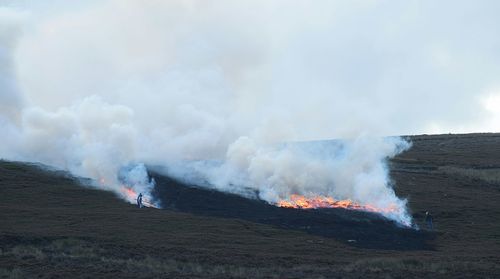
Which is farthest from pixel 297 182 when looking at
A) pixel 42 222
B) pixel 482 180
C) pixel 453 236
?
pixel 482 180

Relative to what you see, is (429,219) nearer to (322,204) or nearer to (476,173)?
(322,204)

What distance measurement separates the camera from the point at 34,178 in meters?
74.8

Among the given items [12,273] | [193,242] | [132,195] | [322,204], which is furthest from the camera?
[132,195]

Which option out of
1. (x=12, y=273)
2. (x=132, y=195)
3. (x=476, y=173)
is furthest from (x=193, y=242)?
(x=476, y=173)

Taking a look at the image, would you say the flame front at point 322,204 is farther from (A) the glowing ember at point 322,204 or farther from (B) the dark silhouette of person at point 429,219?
(B) the dark silhouette of person at point 429,219

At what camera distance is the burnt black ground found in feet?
124

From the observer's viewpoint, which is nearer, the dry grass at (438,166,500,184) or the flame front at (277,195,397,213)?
the flame front at (277,195,397,213)

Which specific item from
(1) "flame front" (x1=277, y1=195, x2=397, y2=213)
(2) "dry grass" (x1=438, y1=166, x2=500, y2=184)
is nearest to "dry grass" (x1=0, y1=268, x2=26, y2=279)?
(1) "flame front" (x1=277, y1=195, x2=397, y2=213)

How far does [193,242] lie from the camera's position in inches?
1880

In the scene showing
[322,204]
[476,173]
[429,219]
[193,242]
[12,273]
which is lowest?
[12,273]

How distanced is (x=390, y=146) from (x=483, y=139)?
9248 centimetres

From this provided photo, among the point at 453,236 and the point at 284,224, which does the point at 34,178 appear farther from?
the point at 453,236

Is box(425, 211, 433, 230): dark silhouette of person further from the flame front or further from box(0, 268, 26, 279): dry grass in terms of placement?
box(0, 268, 26, 279): dry grass

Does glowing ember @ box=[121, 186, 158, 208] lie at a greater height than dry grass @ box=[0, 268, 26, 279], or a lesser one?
greater
